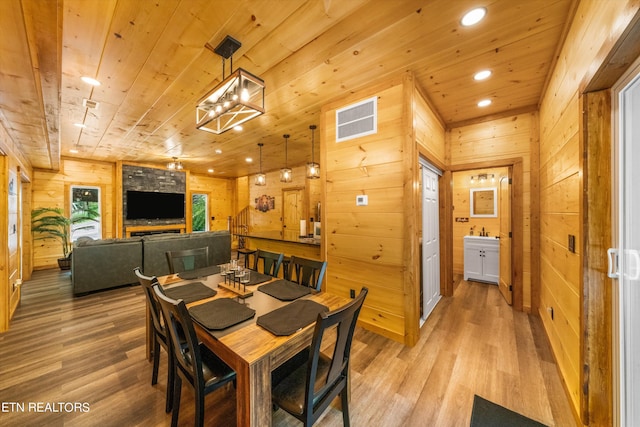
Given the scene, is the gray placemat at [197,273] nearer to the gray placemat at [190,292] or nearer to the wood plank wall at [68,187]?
the gray placemat at [190,292]

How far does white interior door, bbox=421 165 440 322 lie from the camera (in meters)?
3.00

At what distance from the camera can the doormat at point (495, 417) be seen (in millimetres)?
1562

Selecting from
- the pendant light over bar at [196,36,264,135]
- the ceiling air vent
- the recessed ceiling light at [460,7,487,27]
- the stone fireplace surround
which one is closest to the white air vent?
the recessed ceiling light at [460,7,487,27]

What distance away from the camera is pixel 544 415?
162 cm

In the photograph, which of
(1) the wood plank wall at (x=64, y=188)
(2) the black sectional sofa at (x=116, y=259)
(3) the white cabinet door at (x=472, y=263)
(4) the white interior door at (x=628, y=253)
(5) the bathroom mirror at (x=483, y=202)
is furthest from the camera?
(1) the wood plank wall at (x=64, y=188)

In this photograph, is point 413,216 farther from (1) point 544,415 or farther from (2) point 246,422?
(2) point 246,422

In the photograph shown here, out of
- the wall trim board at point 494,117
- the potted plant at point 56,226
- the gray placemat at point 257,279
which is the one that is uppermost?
the wall trim board at point 494,117

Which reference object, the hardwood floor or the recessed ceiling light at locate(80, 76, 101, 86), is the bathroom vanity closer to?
the hardwood floor

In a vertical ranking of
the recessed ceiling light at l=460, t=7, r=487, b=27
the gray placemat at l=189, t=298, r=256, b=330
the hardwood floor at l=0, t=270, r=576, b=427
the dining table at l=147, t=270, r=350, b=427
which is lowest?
the hardwood floor at l=0, t=270, r=576, b=427

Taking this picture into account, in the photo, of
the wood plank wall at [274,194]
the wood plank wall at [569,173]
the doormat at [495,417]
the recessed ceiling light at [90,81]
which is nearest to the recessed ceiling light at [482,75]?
the wood plank wall at [569,173]

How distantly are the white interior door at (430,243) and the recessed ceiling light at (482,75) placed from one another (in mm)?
1023

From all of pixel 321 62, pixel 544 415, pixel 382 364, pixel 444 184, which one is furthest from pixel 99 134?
pixel 544 415

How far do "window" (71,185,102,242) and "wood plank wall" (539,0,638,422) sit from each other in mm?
8859

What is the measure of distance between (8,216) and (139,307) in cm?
190
